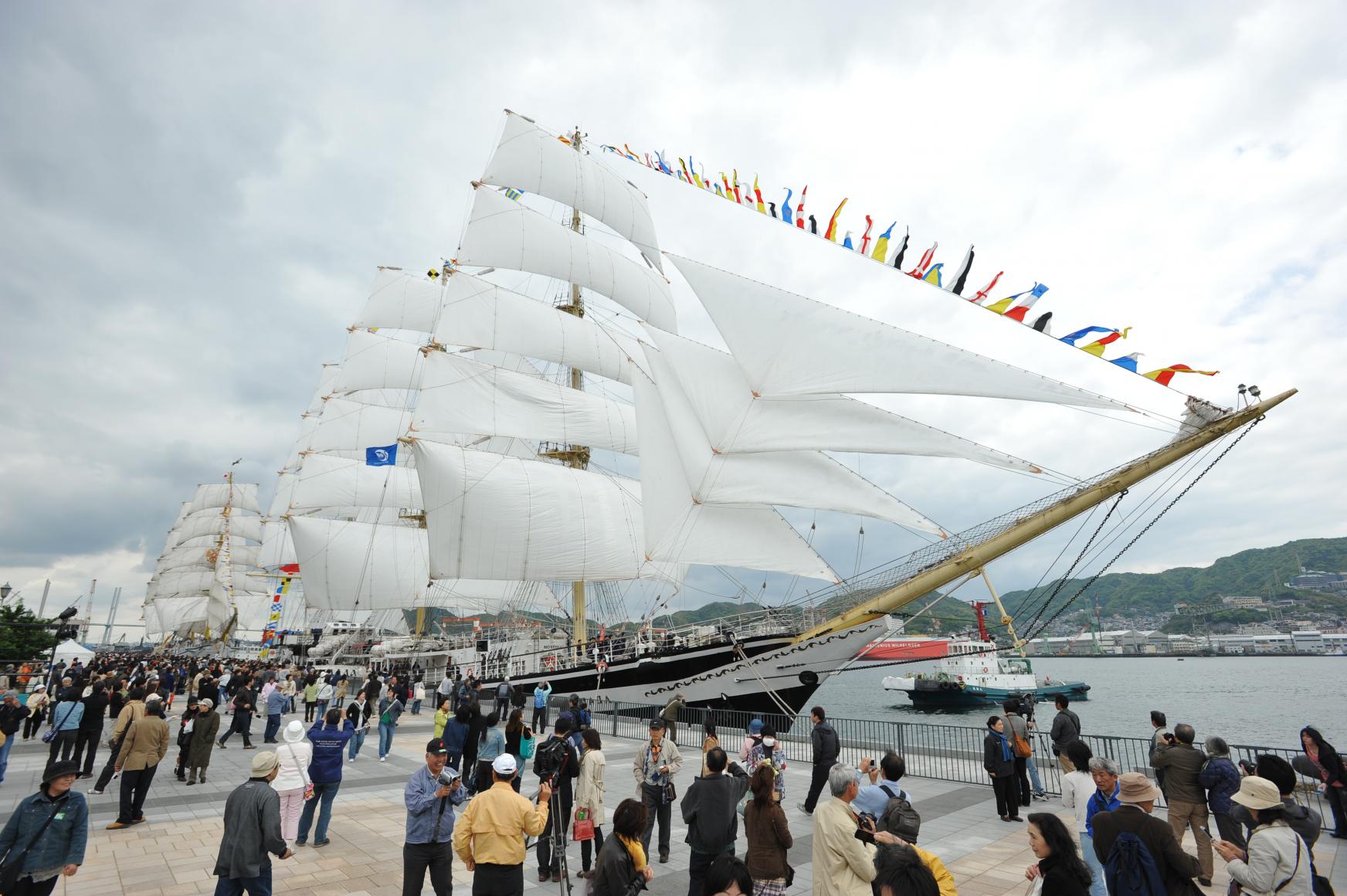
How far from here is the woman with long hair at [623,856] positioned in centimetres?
365

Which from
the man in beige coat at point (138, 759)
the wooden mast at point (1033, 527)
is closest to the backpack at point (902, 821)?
the man in beige coat at point (138, 759)

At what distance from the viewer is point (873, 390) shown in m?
16.8

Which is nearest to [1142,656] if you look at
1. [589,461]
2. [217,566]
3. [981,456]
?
[589,461]

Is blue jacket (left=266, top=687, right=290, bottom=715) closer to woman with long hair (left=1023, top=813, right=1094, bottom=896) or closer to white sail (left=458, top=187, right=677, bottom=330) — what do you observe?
woman with long hair (left=1023, top=813, right=1094, bottom=896)

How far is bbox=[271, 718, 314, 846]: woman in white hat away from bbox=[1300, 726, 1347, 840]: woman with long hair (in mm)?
10450

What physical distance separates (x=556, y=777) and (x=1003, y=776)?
19.3ft

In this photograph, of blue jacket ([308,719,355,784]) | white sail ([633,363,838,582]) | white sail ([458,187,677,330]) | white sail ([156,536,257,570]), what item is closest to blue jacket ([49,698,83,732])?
blue jacket ([308,719,355,784])

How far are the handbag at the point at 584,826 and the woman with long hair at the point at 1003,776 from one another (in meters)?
5.30

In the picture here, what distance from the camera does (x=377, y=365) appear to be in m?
48.3

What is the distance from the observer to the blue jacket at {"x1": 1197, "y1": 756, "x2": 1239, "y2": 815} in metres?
6.04

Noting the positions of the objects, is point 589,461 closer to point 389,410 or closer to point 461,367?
point 461,367

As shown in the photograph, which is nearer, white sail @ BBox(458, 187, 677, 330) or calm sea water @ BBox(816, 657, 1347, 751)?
white sail @ BBox(458, 187, 677, 330)

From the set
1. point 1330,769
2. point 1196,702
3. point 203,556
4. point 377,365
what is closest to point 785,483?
point 1330,769

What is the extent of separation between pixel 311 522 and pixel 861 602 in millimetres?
37375
